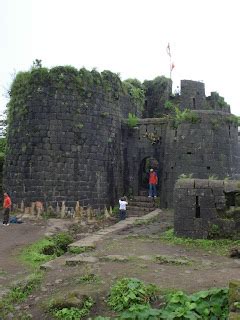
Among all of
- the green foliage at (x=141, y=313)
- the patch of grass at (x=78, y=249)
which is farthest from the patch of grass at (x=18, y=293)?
the green foliage at (x=141, y=313)

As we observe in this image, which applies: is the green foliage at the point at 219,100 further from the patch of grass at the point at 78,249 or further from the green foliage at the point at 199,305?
the green foliage at the point at 199,305

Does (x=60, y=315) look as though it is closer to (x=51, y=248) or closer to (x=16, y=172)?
(x=51, y=248)

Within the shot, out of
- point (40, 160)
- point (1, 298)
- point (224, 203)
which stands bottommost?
point (1, 298)

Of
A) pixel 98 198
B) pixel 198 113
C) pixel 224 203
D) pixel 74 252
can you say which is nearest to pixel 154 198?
pixel 98 198

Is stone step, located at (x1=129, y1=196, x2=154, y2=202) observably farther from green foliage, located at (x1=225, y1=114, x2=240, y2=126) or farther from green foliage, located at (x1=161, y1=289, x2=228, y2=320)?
green foliage, located at (x1=161, y1=289, x2=228, y2=320)

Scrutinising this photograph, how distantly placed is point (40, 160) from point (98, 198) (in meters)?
2.92

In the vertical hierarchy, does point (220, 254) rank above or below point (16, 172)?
below

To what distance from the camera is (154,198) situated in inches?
714

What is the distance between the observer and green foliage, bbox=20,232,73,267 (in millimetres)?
9469

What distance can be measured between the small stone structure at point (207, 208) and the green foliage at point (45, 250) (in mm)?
3200

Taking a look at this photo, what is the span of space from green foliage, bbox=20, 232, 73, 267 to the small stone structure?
3200mm

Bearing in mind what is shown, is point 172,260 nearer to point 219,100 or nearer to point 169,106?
point 169,106

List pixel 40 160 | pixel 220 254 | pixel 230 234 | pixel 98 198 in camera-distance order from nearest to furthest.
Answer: pixel 220 254 < pixel 230 234 < pixel 40 160 < pixel 98 198

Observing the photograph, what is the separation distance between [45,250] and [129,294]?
517 centimetres
